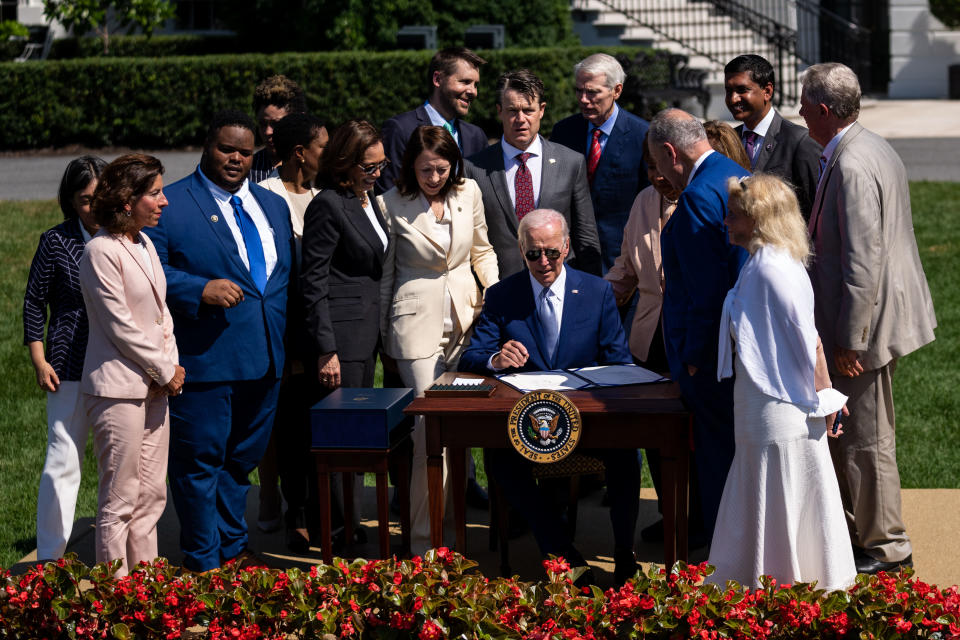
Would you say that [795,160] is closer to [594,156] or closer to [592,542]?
[594,156]

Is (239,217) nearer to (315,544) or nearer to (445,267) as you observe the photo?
(445,267)

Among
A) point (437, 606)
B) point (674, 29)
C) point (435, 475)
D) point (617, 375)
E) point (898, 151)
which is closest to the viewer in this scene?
point (437, 606)

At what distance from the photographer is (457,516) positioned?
538 centimetres

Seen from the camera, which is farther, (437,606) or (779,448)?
(779,448)

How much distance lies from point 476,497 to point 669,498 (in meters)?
1.90

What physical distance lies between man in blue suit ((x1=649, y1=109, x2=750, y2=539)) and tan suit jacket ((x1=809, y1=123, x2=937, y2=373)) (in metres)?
0.42

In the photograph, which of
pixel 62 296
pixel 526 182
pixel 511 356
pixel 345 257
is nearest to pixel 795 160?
pixel 526 182

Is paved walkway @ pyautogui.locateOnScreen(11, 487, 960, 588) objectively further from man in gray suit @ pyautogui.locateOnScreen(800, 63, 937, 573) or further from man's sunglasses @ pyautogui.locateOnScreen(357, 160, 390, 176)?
man's sunglasses @ pyautogui.locateOnScreen(357, 160, 390, 176)

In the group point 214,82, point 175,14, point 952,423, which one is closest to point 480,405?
point 952,423

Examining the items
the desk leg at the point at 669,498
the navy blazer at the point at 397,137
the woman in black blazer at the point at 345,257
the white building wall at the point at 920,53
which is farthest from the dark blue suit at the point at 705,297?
the white building wall at the point at 920,53

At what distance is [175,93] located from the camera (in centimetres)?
1977

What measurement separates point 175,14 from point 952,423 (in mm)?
20052

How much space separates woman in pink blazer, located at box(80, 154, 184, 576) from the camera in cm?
504

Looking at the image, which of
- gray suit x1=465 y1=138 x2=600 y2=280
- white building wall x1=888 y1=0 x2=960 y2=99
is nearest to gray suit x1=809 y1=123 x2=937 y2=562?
gray suit x1=465 y1=138 x2=600 y2=280
